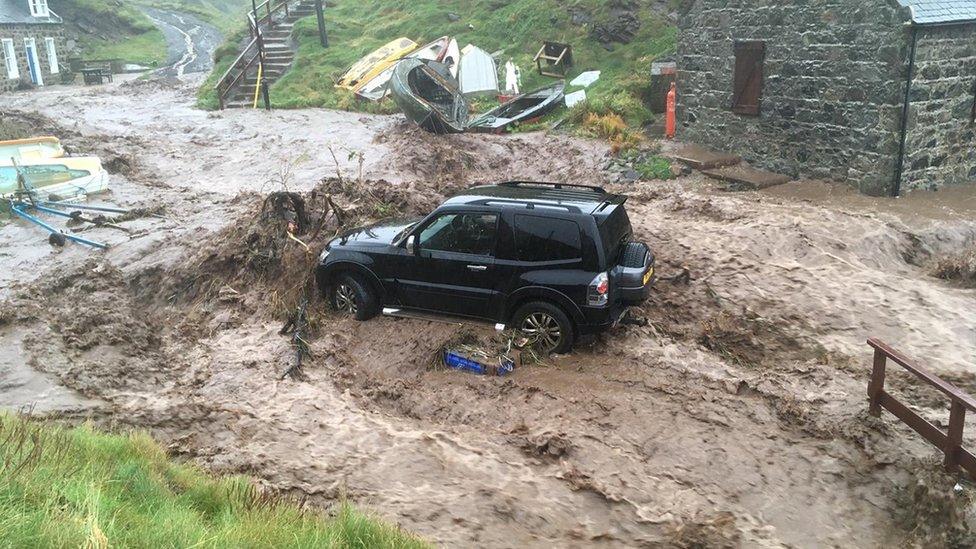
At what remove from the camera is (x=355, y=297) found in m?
9.92

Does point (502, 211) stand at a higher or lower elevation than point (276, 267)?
higher

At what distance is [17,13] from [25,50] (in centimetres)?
254

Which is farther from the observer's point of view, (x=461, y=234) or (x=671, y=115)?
(x=671, y=115)

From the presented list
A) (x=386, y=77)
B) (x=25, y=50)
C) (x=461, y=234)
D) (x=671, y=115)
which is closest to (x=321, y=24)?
(x=386, y=77)

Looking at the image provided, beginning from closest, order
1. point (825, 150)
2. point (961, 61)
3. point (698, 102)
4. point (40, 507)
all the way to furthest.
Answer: point (40, 507)
point (961, 61)
point (825, 150)
point (698, 102)

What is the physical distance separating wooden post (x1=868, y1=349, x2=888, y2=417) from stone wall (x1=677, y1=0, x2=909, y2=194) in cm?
803

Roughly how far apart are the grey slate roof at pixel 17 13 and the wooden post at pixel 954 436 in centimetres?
4402

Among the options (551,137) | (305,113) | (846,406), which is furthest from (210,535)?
(305,113)

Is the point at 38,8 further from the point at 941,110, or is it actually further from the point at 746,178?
the point at 941,110

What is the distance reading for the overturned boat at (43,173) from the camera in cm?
A: 1649

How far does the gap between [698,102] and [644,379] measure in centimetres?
1074

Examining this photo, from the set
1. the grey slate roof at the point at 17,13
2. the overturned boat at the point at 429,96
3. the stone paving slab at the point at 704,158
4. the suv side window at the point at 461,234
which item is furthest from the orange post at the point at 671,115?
the grey slate roof at the point at 17,13

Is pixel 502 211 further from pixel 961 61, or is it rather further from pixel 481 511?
pixel 961 61

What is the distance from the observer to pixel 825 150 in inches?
580
